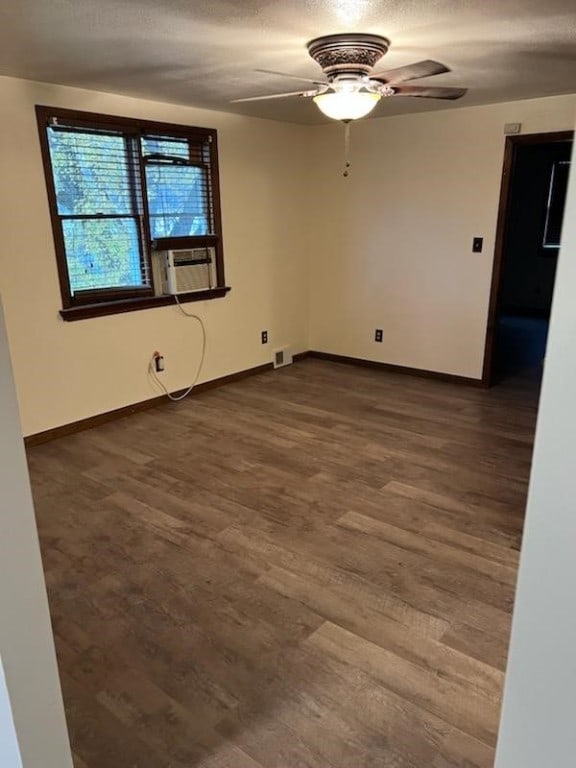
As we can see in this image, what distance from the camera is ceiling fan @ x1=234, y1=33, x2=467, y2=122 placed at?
8.34 feet

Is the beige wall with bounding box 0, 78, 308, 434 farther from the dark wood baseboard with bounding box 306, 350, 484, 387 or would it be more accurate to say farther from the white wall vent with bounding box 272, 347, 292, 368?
the dark wood baseboard with bounding box 306, 350, 484, 387

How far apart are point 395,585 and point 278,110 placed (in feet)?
11.9

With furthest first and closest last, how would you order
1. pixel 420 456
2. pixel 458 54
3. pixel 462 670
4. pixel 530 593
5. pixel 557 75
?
pixel 420 456 → pixel 557 75 → pixel 458 54 → pixel 462 670 → pixel 530 593

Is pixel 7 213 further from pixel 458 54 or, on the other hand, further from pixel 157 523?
pixel 458 54

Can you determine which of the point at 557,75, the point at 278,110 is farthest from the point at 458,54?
the point at 278,110

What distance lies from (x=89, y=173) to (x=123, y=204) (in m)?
0.30

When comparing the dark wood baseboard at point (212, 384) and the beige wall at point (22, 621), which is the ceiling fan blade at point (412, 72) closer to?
the beige wall at point (22, 621)

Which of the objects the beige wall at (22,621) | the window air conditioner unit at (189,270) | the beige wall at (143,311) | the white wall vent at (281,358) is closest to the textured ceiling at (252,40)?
the beige wall at (143,311)

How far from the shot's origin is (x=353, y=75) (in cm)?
269

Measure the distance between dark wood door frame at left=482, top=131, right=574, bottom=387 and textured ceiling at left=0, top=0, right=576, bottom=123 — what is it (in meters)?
0.47

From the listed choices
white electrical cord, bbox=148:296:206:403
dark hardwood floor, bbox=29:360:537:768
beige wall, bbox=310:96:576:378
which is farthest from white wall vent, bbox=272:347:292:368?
dark hardwood floor, bbox=29:360:537:768

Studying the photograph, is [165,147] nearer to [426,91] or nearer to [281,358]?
[426,91]

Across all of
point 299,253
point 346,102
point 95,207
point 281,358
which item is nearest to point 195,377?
point 281,358

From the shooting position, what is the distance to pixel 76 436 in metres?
3.93
